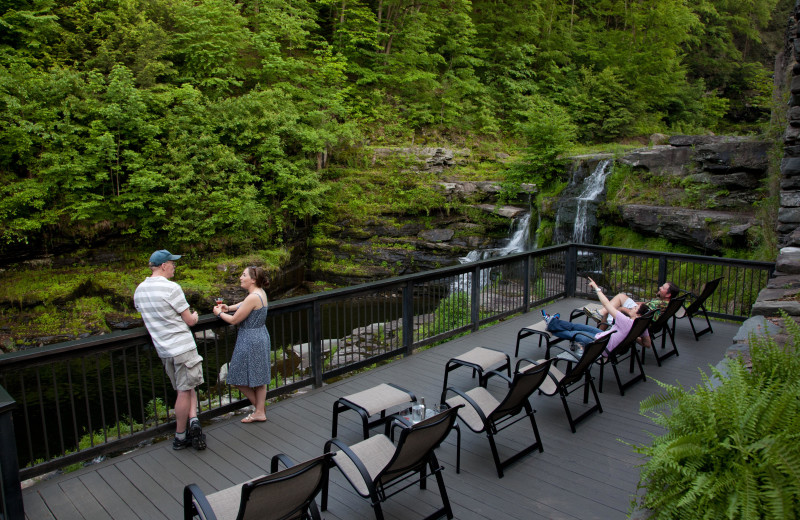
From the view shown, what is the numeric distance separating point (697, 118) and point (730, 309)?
61.5 feet

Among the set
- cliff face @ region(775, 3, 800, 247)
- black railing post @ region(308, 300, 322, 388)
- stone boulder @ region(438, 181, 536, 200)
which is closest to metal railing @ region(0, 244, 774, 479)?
black railing post @ region(308, 300, 322, 388)

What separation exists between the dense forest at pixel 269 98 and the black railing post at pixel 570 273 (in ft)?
28.9

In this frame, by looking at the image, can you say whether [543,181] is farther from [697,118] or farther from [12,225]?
[12,225]

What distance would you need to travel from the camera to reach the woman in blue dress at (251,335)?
437 cm

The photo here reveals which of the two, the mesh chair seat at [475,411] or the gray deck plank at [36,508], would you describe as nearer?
the gray deck plank at [36,508]

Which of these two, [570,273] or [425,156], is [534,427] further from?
[425,156]

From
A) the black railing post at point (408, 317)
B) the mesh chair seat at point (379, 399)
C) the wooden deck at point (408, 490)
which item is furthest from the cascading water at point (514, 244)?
the mesh chair seat at point (379, 399)

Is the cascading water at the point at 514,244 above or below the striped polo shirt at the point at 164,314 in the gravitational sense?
below

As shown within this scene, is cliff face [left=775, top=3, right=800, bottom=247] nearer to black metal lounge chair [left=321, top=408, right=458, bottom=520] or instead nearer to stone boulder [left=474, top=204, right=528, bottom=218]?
black metal lounge chair [left=321, top=408, right=458, bottom=520]

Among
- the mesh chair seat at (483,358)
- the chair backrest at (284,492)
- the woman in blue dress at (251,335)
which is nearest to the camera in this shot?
the chair backrest at (284,492)

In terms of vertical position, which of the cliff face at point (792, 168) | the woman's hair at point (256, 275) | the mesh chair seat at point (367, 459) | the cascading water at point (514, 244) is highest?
the cliff face at point (792, 168)

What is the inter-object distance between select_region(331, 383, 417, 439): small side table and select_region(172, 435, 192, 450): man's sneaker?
1276 millimetres

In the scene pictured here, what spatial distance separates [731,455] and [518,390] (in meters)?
1.70

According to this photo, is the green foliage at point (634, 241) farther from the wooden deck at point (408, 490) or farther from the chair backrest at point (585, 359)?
the chair backrest at point (585, 359)
